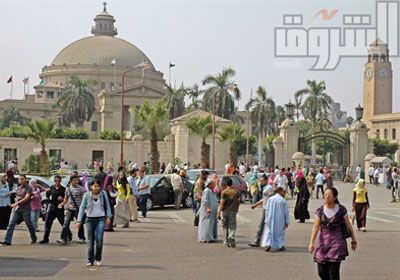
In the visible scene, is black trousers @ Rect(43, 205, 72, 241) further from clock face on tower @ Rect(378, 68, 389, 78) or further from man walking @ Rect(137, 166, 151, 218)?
clock face on tower @ Rect(378, 68, 389, 78)

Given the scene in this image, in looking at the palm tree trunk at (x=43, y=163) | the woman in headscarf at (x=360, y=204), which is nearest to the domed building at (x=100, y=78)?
the palm tree trunk at (x=43, y=163)

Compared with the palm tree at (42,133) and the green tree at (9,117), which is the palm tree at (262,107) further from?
the green tree at (9,117)

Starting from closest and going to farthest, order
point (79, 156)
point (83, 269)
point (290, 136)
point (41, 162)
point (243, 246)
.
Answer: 1. point (83, 269)
2. point (243, 246)
3. point (41, 162)
4. point (290, 136)
5. point (79, 156)

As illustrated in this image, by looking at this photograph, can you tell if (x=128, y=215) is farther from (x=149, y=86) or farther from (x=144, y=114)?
(x=149, y=86)

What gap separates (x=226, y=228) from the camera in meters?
12.0

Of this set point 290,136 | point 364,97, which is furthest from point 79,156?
point 364,97

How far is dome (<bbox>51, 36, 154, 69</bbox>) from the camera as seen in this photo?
343 feet

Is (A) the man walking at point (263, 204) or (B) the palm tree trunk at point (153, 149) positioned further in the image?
(B) the palm tree trunk at point (153, 149)

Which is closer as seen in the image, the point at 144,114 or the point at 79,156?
the point at 144,114

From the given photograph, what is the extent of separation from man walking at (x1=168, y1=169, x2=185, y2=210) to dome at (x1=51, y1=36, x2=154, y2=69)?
85643 millimetres

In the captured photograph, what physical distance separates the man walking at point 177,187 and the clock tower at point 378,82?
94.2 m

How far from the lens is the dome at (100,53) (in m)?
105

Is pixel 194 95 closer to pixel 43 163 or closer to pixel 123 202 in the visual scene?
pixel 43 163

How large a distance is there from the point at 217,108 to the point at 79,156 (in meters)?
13.4
